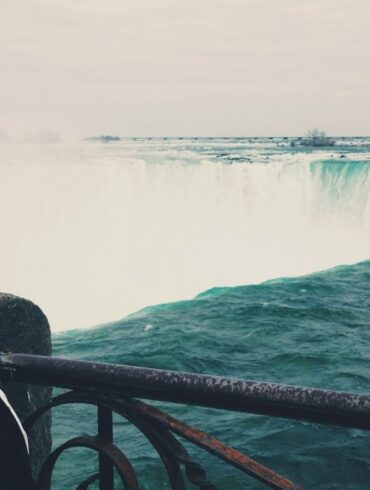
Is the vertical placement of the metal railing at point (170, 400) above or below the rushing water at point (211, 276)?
above

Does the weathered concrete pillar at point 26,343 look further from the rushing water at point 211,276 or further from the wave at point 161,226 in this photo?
the wave at point 161,226

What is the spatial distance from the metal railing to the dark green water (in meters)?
6.45

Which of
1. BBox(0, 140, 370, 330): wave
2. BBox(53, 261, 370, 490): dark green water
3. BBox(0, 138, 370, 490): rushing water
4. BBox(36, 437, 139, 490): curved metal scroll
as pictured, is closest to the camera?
BBox(36, 437, 139, 490): curved metal scroll

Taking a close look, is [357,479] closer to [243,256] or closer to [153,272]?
[153,272]

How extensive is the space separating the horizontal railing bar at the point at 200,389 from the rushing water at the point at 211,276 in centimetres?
646

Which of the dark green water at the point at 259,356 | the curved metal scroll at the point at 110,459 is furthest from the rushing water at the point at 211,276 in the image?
the curved metal scroll at the point at 110,459

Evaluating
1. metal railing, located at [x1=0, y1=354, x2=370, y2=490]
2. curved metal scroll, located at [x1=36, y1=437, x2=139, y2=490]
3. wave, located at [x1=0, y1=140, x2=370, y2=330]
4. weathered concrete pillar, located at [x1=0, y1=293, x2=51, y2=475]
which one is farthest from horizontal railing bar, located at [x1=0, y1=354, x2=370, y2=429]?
wave, located at [x1=0, y1=140, x2=370, y2=330]

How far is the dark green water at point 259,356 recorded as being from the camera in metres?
8.05

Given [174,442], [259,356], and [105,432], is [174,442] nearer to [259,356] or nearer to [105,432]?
[105,432]

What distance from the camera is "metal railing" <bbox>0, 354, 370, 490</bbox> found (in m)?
1.24

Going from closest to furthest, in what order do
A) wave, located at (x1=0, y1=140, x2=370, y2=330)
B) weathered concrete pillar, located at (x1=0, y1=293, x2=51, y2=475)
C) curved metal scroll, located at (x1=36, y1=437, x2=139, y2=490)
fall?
curved metal scroll, located at (x1=36, y1=437, x2=139, y2=490) → weathered concrete pillar, located at (x1=0, y1=293, x2=51, y2=475) → wave, located at (x1=0, y1=140, x2=370, y2=330)

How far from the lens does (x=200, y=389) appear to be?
4.37ft

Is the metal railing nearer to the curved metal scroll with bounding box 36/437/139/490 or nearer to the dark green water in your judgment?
the curved metal scroll with bounding box 36/437/139/490

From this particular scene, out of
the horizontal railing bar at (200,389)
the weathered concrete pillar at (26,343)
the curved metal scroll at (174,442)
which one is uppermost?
the horizontal railing bar at (200,389)
